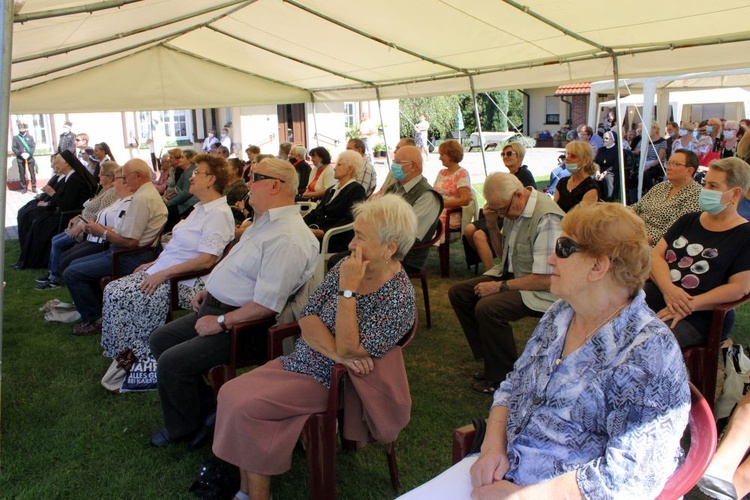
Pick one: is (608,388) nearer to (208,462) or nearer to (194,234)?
(208,462)

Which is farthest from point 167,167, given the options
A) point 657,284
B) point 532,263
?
point 657,284

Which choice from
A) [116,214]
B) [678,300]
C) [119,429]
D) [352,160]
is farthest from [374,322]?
[352,160]

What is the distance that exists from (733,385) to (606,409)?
1555mm

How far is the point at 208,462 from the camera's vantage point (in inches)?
101

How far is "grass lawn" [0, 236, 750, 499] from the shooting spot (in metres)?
2.62

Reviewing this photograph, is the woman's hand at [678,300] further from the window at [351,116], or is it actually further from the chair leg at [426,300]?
the window at [351,116]

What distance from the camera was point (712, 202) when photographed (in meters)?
2.94

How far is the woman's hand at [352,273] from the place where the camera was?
7.34 feet

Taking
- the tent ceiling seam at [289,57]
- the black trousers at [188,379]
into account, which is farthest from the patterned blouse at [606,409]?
the tent ceiling seam at [289,57]

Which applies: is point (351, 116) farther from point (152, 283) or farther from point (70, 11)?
point (152, 283)

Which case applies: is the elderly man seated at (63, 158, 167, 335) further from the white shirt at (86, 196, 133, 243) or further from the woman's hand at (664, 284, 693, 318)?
the woman's hand at (664, 284, 693, 318)

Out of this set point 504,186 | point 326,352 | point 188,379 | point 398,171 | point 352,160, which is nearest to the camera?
point 326,352

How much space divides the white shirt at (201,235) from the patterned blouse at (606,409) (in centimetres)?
246

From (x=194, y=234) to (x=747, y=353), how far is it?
10.2 feet
